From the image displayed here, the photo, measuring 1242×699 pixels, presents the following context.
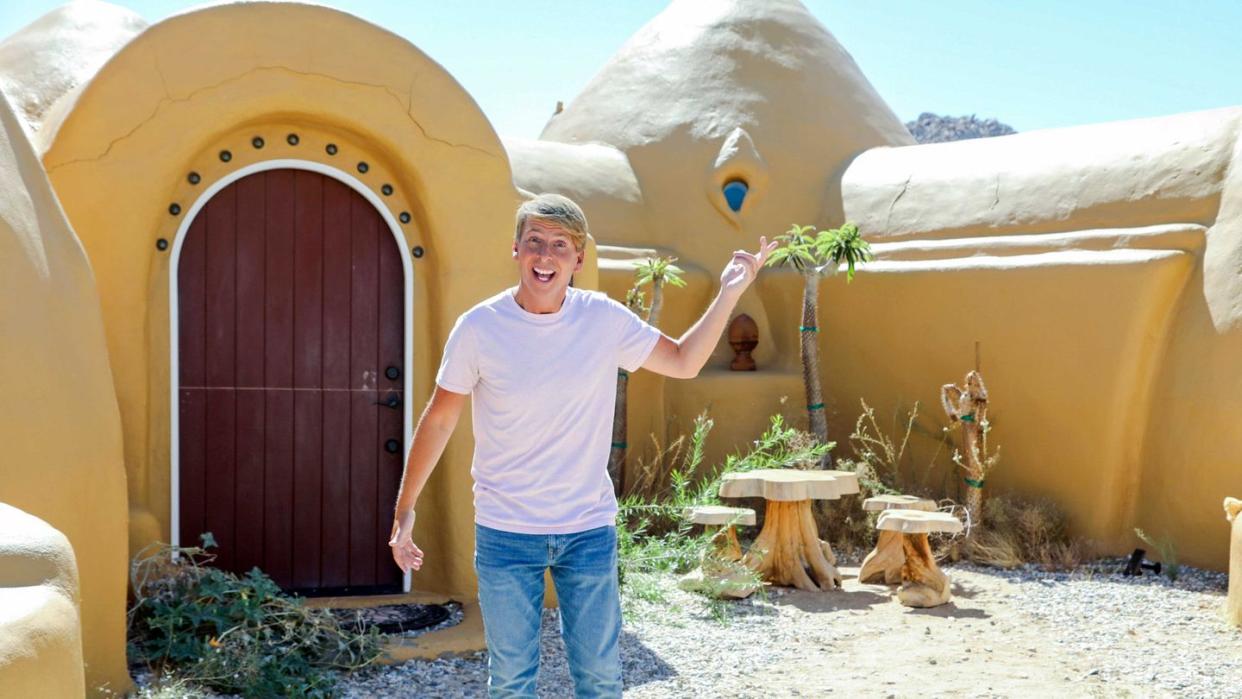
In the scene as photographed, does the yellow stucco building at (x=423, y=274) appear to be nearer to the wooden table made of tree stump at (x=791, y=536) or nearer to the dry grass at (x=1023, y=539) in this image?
the dry grass at (x=1023, y=539)

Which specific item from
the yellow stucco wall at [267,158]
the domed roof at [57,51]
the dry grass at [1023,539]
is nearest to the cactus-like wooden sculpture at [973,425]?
the dry grass at [1023,539]

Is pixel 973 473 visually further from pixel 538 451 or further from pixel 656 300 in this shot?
pixel 538 451

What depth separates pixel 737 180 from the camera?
1105cm

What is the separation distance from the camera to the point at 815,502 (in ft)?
31.0

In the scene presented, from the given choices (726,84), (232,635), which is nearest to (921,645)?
(232,635)

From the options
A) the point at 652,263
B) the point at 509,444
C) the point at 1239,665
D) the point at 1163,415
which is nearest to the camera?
the point at 509,444

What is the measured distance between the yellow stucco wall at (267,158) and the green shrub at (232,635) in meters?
0.29

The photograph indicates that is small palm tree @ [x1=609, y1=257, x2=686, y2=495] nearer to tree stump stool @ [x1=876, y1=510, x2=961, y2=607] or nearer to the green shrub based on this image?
tree stump stool @ [x1=876, y1=510, x2=961, y2=607]

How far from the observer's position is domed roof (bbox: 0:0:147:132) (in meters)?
6.65

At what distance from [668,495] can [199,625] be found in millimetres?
4642

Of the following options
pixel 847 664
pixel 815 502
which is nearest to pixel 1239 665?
pixel 847 664

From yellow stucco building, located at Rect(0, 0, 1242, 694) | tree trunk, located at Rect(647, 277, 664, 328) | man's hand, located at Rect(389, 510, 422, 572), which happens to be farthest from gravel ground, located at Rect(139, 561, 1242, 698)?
tree trunk, located at Rect(647, 277, 664, 328)

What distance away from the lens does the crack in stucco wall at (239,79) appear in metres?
5.71

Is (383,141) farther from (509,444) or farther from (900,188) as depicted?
(900,188)
